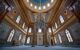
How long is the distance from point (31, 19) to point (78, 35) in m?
19.2

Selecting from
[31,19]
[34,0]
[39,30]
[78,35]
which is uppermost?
[34,0]

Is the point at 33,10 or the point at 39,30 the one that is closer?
the point at 33,10

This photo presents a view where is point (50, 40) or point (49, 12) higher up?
point (49, 12)

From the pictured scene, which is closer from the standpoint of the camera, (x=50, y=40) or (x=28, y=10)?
(x=28, y=10)

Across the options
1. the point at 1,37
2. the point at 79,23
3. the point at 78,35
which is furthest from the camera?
the point at 1,37

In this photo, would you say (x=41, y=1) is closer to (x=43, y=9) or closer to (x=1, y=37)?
(x=43, y=9)

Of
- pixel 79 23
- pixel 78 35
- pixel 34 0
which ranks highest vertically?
pixel 34 0

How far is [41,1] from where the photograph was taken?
104 feet

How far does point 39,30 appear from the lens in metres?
32.6

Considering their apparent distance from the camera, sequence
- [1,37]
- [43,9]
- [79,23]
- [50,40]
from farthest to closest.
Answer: [50,40]
[43,9]
[1,37]
[79,23]

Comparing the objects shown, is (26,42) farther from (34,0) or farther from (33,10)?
(34,0)

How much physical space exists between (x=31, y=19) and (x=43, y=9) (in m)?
5.31

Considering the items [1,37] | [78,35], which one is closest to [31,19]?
[1,37]

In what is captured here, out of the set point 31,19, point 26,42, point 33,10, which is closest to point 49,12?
point 33,10
